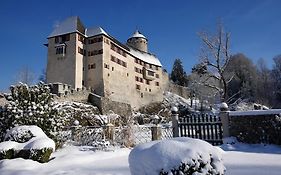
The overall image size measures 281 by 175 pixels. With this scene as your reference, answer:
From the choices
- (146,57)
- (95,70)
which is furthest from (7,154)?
(146,57)

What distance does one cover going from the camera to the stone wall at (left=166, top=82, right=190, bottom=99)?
62.8 m

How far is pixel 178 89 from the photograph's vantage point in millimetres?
64688

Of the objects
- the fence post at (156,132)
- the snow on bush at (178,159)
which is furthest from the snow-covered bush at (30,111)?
the snow on bush at (178,159)

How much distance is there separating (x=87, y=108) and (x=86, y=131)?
21.6 m

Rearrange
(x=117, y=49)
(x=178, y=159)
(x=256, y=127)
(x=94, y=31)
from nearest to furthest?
(x=178, y=159) < (x=256, y=127) < (x=94, y=31) < (x=117, y=49)

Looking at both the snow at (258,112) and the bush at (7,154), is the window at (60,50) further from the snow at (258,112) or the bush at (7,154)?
the bush at (7,154)

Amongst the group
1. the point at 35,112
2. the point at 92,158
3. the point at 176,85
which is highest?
the point at 176,85

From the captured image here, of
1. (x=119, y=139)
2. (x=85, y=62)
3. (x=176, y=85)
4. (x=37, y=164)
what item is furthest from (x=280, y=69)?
(x=37, y=164)

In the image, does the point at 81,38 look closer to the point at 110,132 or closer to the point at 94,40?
the point at 94,40

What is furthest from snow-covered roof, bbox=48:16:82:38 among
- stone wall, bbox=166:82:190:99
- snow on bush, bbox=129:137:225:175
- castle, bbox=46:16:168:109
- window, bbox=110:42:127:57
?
snow on bush, bbox=129:137:225:175

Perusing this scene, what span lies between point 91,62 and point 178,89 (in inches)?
1185

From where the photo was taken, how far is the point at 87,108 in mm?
33344

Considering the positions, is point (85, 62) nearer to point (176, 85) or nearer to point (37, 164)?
point (176, 85)

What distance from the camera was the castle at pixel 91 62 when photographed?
38.6 m
